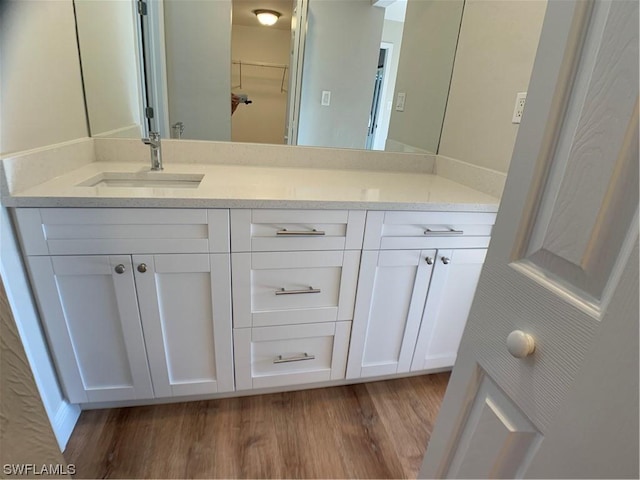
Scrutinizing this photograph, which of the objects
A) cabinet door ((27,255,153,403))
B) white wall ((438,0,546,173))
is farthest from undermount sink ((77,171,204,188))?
white wall ((438,0,546,173))

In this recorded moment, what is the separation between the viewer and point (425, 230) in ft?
4.26

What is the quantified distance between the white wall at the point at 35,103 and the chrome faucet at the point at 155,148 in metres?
0.28

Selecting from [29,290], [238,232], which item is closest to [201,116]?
[238,232]

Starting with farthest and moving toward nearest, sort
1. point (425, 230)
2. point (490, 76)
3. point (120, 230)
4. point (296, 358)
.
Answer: point (490, 76), point (296, 358), point (425, 230), point (120, 230)

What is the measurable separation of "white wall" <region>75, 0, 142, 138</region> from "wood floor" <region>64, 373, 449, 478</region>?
1.27 meters

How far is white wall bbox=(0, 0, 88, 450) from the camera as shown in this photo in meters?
0.97

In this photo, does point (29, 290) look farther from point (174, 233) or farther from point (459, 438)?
point (459, 438)

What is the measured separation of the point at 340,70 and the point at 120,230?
1.34m

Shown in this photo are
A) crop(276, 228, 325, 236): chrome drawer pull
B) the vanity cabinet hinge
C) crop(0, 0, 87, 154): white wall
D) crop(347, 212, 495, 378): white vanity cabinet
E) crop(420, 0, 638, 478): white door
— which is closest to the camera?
crop(420, 0, 638, 478): white door

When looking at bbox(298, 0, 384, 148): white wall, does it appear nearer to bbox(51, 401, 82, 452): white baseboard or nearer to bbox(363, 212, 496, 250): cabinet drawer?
bbox(363, 212, 496, 250): cabinet drawer

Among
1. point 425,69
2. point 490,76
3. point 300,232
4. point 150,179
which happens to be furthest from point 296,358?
point 425,69

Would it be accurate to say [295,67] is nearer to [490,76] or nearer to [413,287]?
[490,76]

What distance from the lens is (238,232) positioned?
1152mm

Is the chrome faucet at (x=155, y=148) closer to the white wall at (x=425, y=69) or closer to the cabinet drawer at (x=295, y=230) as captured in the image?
the cabinet drawer at (x=295, y=230)
